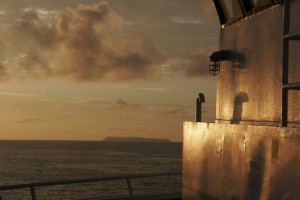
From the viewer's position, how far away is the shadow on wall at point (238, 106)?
7194 mm

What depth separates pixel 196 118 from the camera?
854 centimetres

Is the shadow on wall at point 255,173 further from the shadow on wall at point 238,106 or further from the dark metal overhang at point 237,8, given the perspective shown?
the dark metal overhang at point 237,8

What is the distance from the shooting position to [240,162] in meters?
6.02

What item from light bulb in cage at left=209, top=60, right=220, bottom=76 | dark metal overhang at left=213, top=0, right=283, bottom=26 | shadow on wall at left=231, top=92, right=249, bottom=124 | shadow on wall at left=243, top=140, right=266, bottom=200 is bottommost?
shadow on wall at left=243, top=140, right=266, bottom=200

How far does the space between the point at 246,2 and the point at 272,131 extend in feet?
8.54

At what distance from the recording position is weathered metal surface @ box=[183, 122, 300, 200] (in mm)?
4910

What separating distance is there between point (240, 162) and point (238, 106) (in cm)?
149

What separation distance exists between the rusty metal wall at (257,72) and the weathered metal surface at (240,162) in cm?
49

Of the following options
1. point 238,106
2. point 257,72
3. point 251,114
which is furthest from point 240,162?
point 238,106

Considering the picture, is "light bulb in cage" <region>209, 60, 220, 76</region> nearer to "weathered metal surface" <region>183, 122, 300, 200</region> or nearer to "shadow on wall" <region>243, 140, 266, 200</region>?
"weathered metal surface" <region>183, 122, 300, 200</region>

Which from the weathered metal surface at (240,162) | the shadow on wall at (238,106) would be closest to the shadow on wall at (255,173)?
the weathered metal surface at (240,162)

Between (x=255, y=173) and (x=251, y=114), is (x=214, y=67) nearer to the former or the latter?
(x=251, y=114)

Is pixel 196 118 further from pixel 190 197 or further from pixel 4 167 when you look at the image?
pixel 4 167

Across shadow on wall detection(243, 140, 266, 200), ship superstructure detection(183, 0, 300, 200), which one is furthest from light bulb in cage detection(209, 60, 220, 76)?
shadow on wall detection(243, 140, 266, 200)
